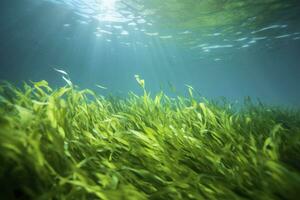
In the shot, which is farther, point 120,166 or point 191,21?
point 191,21

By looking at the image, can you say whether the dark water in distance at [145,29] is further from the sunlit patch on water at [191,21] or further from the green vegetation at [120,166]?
the green vegetation at [120,166]

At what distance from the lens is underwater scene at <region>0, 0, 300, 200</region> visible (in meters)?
1.58

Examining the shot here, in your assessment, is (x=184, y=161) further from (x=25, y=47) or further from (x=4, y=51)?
(x=25, y=47)

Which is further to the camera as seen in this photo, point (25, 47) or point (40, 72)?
point (40, 72)

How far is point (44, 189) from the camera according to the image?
1.50 metres

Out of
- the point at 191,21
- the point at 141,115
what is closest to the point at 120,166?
the point at 141,115

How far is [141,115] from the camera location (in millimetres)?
3691

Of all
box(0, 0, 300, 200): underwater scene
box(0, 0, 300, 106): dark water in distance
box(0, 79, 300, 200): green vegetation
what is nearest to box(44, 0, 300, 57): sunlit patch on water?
box(0, 0, 300, 106): dark water in distance

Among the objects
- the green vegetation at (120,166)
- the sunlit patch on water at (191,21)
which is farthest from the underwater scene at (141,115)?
the sunlit patch on water at (191,21)

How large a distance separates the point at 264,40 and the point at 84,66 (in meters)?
51.3

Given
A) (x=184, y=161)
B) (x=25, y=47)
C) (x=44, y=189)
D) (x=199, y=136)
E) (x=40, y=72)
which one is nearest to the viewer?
(x=44, y=189)

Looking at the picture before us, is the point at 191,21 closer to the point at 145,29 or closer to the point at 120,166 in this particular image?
Answer: the point at 145,29

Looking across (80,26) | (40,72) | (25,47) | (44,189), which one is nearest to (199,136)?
(44,189)

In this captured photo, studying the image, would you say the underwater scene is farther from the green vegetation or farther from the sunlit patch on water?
the sunlit patch on water
